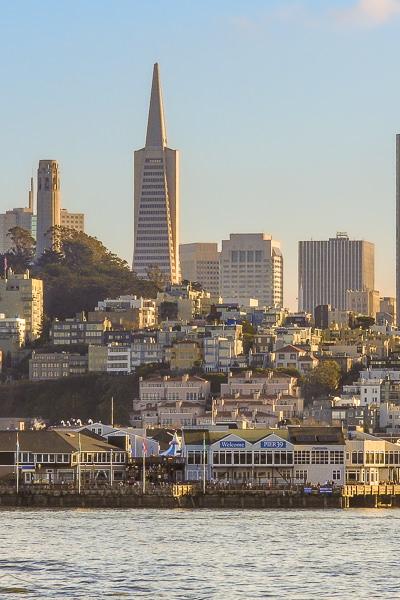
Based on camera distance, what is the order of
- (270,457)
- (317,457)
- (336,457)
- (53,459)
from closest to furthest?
(53,459)
(270,457)
(317,457)
(336,457)

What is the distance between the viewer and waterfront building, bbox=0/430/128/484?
179 meters

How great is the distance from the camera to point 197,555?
374 feet

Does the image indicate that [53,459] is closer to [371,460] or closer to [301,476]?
[301,476]

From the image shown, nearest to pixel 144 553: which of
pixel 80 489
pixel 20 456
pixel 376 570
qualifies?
pixel 376 570

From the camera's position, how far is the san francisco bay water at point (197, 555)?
97.3m

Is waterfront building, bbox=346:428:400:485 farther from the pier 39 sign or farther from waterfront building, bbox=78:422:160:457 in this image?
waterfront building, bbox=78:422:160:457

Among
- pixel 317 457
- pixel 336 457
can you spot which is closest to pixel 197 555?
pixel 317 457

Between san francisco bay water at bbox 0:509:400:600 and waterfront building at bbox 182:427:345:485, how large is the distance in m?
26.1

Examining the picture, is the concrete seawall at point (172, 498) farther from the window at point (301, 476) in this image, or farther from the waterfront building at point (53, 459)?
the window at point (301, 476)

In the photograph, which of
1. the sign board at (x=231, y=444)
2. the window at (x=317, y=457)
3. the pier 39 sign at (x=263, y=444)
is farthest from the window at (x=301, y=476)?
the sign board at (x=231, y=444)

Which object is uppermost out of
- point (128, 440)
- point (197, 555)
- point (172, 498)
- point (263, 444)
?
point (128, 440)

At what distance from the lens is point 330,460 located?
18200 cm

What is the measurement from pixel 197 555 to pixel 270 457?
2613 inches

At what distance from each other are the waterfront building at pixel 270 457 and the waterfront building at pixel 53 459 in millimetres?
6991
